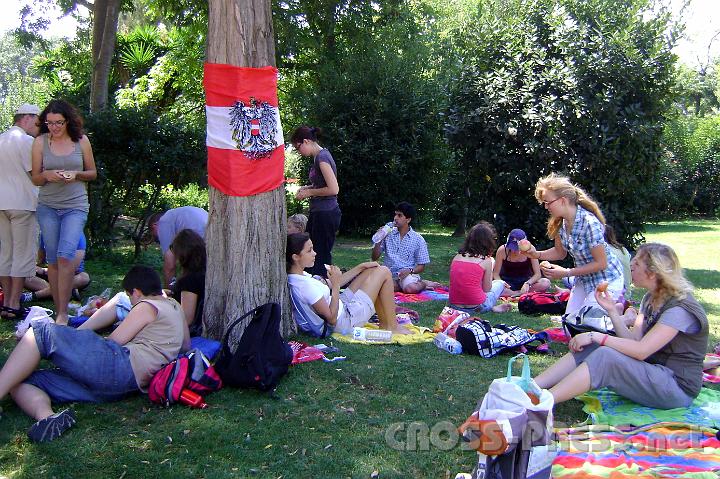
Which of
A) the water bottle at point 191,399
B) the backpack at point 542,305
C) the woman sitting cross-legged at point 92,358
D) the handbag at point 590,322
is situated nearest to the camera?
the woman sitting cross-legged at point 92,358

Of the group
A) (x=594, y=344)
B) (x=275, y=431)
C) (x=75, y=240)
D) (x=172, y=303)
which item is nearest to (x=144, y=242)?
(x=75, y=240)

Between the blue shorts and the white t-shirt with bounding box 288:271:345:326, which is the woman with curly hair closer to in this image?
the blue shorts

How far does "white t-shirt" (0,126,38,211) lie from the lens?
6000 millimetres

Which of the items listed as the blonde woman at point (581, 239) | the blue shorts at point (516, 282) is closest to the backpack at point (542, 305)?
the blue shorts at point (516, 282)

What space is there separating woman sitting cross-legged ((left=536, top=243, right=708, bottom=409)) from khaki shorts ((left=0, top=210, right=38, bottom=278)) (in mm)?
4609

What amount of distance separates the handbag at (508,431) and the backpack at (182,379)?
1.81 m

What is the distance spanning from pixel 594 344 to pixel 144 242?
6513mm

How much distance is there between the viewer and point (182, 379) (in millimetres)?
4016

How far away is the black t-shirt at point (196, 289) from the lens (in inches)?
207

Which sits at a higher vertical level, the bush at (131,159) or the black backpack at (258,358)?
the bush at (131,159)

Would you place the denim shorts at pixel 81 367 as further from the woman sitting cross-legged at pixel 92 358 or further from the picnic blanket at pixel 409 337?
the picnic blanket at pixel 409 337

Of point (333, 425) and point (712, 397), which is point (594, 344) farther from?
point (333, 425)

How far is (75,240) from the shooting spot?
19.2 feet

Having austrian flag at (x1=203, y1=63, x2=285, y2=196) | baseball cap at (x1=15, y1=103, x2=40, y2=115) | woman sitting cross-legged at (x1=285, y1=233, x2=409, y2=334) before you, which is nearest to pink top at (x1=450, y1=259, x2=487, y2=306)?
woman sitting cross-legged at (x1=285, y1=233, x2=409, y2=334)
